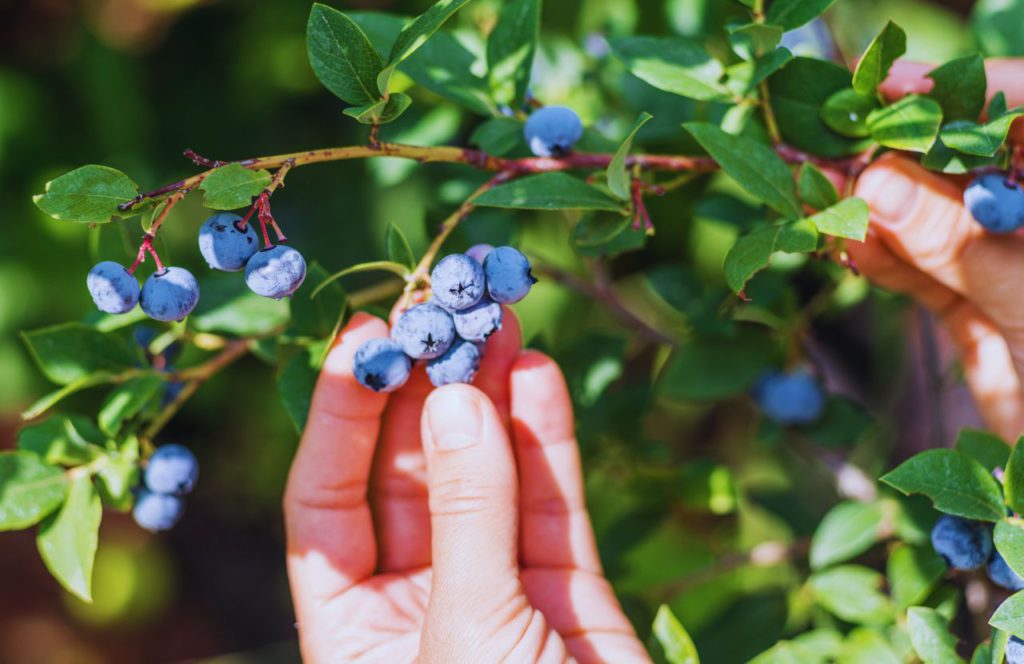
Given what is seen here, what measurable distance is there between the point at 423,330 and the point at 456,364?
8 cm

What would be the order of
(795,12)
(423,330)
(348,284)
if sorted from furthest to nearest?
(348,284), (795,12), (423,330)

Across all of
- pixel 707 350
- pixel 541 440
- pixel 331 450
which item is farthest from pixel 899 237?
pixel 331 450

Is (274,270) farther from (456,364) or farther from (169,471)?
(169,471)

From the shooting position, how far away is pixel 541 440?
1199mm

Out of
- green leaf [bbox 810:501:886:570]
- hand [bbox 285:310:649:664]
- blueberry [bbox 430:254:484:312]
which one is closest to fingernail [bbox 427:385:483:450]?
hand [bbox 285:310:649:664]

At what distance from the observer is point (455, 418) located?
0.99 meters

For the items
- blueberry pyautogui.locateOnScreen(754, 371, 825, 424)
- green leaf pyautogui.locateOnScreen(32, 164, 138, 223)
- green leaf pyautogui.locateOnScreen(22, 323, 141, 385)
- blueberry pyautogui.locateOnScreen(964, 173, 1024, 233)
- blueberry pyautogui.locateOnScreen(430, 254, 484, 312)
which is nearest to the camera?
green leaf pyautogui.locateOnScreen(32, 164, 138, 223)

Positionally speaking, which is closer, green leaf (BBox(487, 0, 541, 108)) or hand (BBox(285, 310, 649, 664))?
hand (BBox(285, 310, 649, 664))

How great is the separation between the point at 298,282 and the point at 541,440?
43cm

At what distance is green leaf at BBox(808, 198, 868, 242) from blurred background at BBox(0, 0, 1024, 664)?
41 cm

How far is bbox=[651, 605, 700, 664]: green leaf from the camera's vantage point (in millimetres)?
1082

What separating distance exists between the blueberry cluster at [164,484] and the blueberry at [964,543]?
0.95 m

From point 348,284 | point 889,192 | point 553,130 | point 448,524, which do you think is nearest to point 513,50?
point 553,130

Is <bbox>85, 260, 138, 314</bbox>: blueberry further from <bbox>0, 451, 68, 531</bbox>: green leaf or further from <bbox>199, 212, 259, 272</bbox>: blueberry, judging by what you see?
<bbox>0, 451, 68, 531</bbox>: green leaf
